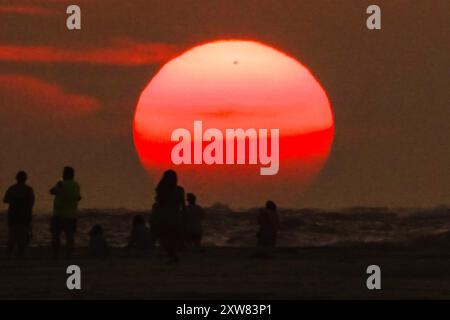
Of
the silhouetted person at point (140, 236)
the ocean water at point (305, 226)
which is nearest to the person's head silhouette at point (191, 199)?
the silhouetted person at point (140, 236)

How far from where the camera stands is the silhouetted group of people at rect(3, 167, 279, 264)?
28875 millimetres

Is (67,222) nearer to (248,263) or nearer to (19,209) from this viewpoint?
(19,209)

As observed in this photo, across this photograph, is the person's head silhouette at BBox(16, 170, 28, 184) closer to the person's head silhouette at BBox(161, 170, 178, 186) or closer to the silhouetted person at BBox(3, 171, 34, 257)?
the silhouetted person at BBox(3, 171, 34, 257)

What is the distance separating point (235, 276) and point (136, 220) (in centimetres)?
917

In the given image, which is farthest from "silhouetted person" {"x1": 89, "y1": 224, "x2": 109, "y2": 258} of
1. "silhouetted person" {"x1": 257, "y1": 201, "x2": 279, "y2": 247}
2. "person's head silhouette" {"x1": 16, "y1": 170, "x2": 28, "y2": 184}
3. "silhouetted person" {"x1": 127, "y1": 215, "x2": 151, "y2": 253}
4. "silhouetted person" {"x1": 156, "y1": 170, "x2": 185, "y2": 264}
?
"silhouetted person" {"x1": 156, "y1": 170, "x2": 185, "y2": 264}

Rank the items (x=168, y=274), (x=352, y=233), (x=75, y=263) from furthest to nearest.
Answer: (x=352, y=233)
(x=75, y=263)
(x=168, y=274)

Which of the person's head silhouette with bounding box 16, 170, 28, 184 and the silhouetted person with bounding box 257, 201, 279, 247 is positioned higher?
the person's head silhouette with bounding box 16, 170, 28, 184

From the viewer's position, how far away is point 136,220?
116 feet

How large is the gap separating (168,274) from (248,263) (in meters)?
4.08

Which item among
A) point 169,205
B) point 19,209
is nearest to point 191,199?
point 19,209

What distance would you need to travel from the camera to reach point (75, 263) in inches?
1185

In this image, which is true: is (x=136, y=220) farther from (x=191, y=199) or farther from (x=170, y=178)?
(x=170, y=178)

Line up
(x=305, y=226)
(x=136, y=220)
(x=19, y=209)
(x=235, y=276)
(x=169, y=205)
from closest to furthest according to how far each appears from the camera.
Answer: (x=235, y=276) → (x=169, y=205) → (x=19, y=209) → (x=136, y=220) → (x=305, y=226)
